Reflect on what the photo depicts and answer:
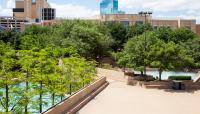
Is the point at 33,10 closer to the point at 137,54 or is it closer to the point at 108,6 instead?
the point at 108,6

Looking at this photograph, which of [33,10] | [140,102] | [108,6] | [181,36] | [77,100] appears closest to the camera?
[77,100]

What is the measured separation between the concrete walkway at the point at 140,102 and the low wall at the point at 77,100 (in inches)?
16.0

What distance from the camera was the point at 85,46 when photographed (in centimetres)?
5294

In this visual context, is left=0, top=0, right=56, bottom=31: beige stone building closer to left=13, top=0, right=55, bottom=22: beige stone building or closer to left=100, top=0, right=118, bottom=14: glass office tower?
left=13, top=0, right=55, bottom=22: beige stone building

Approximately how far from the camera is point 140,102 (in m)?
29.7

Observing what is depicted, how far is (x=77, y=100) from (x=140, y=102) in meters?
5.28

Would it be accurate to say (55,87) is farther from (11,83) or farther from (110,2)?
(110,2)

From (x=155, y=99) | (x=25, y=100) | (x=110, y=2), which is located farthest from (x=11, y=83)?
(x=110, y=2)

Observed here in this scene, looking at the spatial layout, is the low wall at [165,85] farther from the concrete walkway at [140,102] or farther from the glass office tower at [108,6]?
the glass office tower at [108,6]

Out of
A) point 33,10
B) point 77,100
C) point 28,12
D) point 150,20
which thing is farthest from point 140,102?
point 33,10

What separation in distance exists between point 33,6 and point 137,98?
129 metres

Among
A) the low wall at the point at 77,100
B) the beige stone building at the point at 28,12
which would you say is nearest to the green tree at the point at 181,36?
the low wall at the point at 77,100

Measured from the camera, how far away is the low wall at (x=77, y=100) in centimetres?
2241

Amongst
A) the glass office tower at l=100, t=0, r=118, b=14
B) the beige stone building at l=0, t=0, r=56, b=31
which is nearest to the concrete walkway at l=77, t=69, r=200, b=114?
the glass office tower at l=100, t=0, r=118, b=14
